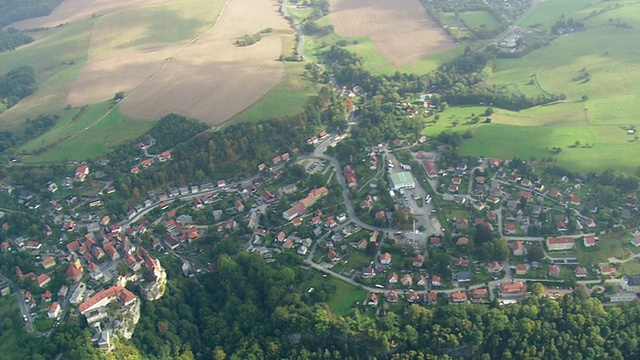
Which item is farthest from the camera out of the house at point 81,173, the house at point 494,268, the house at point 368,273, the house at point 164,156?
the house at point 164,156

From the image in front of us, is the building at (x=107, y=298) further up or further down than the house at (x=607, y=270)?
further up

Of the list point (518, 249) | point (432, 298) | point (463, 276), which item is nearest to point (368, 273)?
point (432, 298)

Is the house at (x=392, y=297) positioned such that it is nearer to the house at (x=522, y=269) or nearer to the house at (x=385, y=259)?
the house at (x=385, y=259)

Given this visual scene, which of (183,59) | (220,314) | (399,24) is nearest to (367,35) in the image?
(399,24)

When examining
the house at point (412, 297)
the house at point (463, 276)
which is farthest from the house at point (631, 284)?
the house at point (412, 297)

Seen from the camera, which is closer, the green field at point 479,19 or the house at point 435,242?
the house at point 435,242

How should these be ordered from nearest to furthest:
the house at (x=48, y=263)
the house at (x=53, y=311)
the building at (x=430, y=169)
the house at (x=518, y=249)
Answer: the house at (x=53, y=311) → the house at (x=518, y=249) → the house at (x=48, y=263) → the building at (x=430, y=169)

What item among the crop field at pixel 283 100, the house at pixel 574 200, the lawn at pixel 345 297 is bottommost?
the lawn at pixel 345 297
